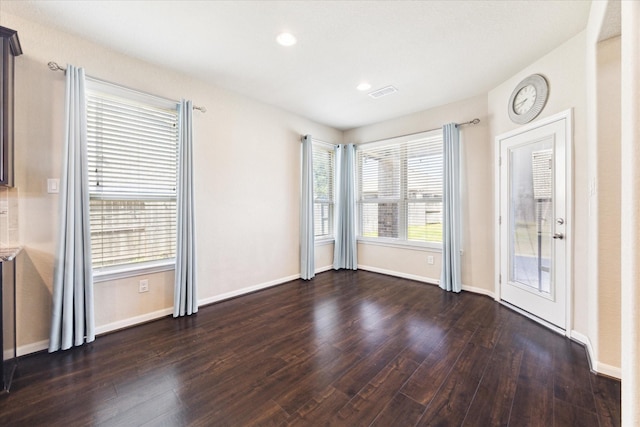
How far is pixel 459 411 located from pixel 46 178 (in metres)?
3.53

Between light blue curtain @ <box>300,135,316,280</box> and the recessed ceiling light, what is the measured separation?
6.45ft

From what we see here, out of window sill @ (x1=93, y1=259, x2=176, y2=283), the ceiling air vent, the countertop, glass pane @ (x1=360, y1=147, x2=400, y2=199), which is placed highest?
the ceiling air vent

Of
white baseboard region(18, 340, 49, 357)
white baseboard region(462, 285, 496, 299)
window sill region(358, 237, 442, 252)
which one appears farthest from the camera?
window sill region(358, 237, 442, 252)

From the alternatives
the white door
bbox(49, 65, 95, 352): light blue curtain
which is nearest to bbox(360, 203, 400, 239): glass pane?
the white door

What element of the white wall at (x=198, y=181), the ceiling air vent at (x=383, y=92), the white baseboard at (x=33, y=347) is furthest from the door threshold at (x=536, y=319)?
the white baseboard at (x=33, y=347)

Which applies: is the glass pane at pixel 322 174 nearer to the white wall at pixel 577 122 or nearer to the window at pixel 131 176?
the window at pixel 131 176

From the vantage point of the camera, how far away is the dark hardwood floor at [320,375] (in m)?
1.52

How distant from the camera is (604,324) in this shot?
1873 mm

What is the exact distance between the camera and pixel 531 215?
2.90 metres

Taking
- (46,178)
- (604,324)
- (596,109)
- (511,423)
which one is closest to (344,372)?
(511,423)

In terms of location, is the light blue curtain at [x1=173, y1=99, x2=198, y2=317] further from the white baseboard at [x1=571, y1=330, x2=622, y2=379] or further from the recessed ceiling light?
the white baseboard at [x1=571, y1=330, x2=622, y2=379]

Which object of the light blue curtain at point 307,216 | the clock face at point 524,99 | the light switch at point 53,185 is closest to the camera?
the light switch at point 53,185

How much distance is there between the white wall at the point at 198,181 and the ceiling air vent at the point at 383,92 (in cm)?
136

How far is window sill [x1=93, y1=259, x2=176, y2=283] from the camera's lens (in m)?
2.50
